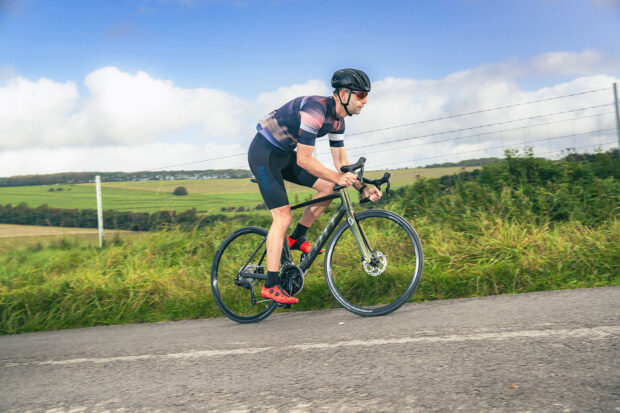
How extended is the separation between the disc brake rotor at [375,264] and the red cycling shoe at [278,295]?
0.65 metres

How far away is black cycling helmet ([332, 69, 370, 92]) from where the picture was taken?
3.80 meters

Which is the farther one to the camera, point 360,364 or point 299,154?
point 299,154

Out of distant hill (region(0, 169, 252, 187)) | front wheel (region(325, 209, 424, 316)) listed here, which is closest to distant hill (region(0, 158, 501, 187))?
distant hill (region(0, 169, 252, 187))

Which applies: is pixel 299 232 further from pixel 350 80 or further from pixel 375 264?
pixel 350 80

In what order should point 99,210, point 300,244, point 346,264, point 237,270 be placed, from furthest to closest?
point 99,210 → point 237,270 → point 300,244 → point 346,264

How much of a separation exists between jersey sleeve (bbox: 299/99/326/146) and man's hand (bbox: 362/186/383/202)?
1.99ft

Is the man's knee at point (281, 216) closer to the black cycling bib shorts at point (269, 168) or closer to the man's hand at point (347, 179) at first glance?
the black cycling bib shorts at point (269, 168)

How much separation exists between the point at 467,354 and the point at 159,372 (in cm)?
178

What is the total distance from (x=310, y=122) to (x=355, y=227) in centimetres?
95

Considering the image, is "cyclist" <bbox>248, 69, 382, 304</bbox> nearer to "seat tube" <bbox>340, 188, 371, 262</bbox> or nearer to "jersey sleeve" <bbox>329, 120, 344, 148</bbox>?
"jersey sleeve" <bbox>329, 120, 344, 148</bbox>

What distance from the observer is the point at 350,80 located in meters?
3.80

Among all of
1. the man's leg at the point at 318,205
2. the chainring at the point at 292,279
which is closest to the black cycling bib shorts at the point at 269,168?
the man's leg at the point at 318,205

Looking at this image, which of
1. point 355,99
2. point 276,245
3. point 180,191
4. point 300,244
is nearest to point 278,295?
point 276,245

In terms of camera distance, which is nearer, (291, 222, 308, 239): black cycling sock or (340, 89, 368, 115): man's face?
(340, 89, 368, 115): man's face
